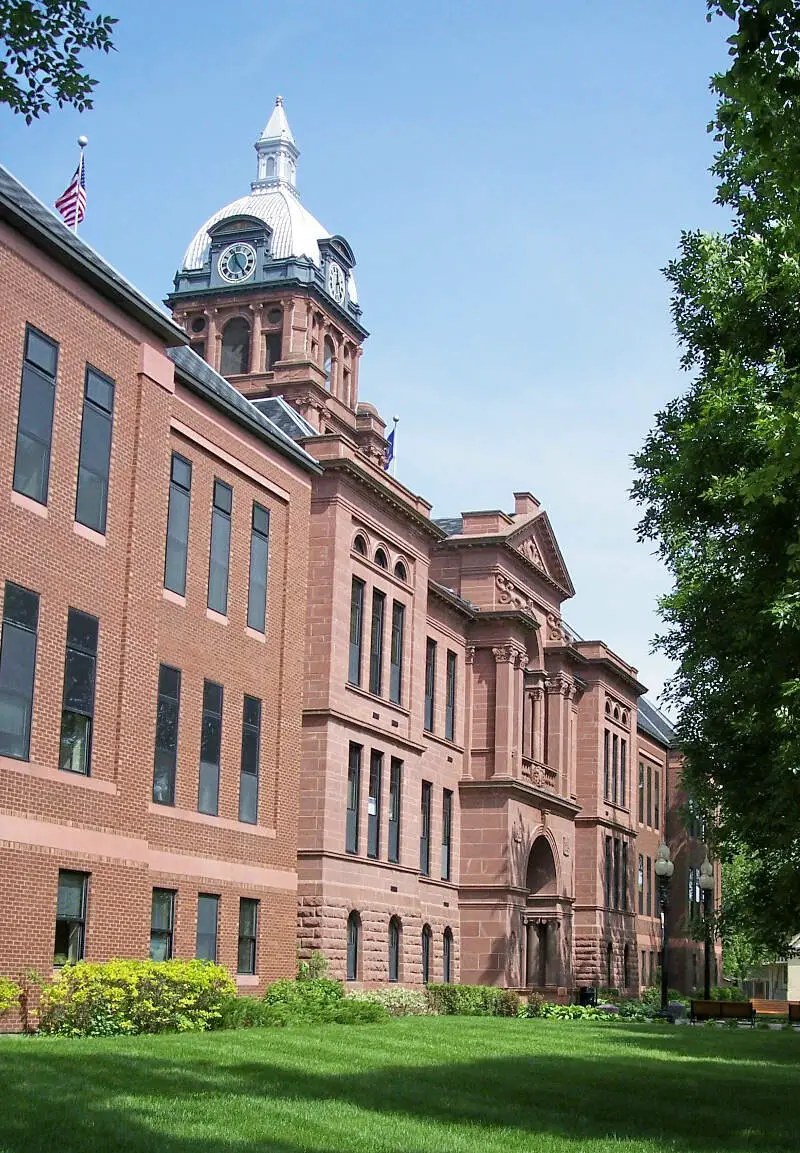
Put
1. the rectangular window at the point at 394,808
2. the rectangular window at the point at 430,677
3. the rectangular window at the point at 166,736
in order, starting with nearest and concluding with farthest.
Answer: the rectangular window at the point at 166,736
the rectangular window at the point at 394,808
the rectangular window at the point at 430,677

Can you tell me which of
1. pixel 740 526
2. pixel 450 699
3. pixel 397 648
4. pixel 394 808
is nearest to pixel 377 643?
pixel 397 648

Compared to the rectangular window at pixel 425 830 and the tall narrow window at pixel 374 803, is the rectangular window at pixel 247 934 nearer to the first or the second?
the tall narrow window at pixel 374 803

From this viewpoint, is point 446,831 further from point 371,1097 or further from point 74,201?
point 371,1097

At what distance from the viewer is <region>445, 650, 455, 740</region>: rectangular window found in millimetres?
50938

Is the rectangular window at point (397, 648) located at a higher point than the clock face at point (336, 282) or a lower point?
lower

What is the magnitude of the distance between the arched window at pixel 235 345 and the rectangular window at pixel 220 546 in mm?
38956

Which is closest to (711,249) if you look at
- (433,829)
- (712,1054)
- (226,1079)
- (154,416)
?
(154,416)

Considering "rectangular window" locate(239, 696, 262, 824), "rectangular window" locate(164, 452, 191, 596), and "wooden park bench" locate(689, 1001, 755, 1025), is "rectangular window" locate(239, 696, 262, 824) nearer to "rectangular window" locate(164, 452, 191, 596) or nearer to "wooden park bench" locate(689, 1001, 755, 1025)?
"rectangular window" locate(164, 452, 191, 596)

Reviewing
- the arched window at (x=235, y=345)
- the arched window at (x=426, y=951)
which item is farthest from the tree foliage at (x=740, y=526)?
the arched window at (x=235, y=345)

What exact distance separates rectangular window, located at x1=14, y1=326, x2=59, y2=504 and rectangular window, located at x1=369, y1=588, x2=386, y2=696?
17.0 metres

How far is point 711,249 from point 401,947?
25.1 m

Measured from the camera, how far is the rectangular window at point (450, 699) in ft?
167

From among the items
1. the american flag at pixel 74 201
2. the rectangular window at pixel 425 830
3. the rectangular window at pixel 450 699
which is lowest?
the rectangular window at pixel 425 830

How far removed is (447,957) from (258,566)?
1871 cm
